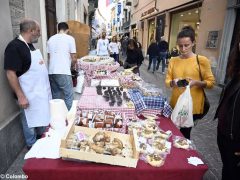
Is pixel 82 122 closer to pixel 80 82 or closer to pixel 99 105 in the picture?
pixel 99 105

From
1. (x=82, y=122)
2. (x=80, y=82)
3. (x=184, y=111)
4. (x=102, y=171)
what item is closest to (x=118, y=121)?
(x=82, y=122)

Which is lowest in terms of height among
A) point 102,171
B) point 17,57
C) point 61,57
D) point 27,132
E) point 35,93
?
point 27,132

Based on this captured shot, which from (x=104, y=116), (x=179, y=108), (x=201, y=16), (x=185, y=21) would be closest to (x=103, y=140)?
(x=104, y=116)

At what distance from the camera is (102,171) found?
1465mm

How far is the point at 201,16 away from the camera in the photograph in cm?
952

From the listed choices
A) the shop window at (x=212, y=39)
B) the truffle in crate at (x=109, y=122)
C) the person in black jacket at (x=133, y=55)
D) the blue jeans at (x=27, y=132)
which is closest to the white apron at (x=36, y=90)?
the blue jeans at (x=27, y=132)

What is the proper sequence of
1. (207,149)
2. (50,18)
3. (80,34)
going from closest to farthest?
1. (207,149)
2. (50,18)
3. (80,34)

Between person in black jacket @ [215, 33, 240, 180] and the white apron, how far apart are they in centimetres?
225

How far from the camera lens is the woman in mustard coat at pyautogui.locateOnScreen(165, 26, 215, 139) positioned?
7.59 feet

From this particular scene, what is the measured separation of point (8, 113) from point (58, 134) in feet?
4.63

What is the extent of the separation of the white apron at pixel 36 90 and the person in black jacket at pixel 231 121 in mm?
2254

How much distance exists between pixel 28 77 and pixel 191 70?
80.3 inches

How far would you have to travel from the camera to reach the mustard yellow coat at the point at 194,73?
237 centimetres

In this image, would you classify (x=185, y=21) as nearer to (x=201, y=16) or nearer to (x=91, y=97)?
(x=201, y=16)
